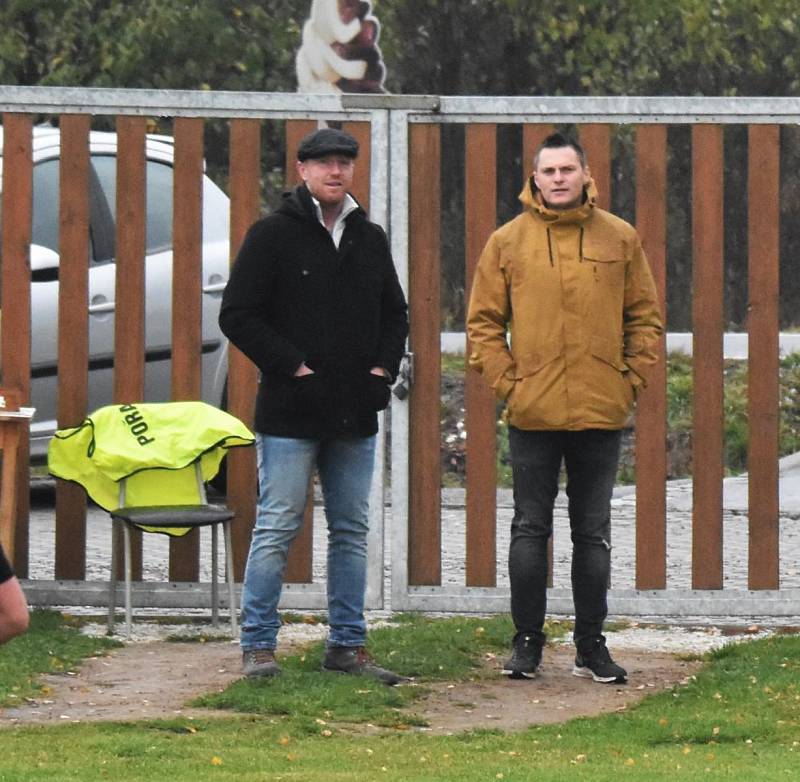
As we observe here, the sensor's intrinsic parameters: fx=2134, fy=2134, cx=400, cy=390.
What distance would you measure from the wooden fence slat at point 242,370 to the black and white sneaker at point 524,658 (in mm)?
1573

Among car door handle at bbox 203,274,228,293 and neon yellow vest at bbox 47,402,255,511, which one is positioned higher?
car door handle at bbox 203,274,228,293

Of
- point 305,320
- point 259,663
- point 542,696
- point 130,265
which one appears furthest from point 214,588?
point 542,696

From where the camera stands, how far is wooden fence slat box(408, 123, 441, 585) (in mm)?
8688

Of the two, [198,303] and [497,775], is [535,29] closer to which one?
[198,303]

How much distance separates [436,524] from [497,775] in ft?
10.2

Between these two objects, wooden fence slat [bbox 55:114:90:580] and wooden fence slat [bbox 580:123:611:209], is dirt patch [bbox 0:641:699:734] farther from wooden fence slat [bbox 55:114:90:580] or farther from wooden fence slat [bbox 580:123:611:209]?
wooden fence slat [bbox 580:123:611:209]

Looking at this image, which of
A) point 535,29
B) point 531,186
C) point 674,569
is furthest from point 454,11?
point 531,186

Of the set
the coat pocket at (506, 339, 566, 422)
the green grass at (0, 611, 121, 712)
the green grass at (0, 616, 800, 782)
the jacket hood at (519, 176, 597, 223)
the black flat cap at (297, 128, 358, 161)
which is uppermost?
the black flat cap at (297, 128, 358, 161)

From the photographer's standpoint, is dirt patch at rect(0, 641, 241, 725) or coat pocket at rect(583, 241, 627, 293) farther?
coat pocket at rect(583, 241, 627, 293)

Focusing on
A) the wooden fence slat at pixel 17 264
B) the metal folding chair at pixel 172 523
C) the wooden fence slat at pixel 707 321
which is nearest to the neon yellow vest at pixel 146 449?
the metal folding chair at pixel 172 523

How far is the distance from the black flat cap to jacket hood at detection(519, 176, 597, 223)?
636mm

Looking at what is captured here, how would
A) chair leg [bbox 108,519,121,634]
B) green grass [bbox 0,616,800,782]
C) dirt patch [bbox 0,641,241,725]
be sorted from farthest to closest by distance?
chair leg [bbox 108,519,121,634], dirt patch [bbox 0,641,241,725], green grass [bbox 0,616,800,782]

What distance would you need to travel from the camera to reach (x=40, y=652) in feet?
25.7

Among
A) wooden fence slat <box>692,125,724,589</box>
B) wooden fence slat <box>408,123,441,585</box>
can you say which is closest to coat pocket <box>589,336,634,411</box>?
wooden fence slat <box>692,125,724,589</box>
